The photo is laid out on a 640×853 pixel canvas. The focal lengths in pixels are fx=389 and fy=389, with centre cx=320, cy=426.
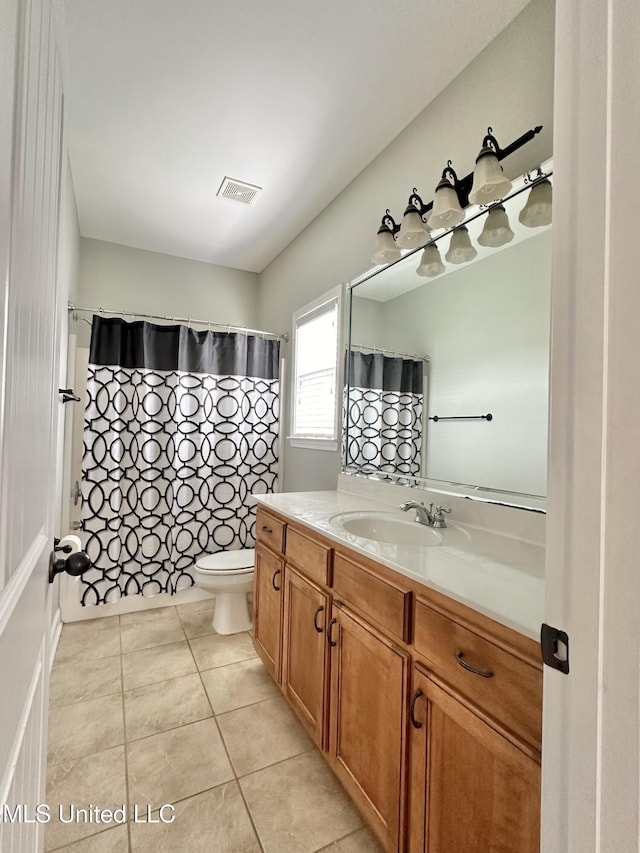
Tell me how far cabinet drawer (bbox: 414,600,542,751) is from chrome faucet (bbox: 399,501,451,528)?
494 mm

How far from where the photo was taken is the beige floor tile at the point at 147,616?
8.12 ft

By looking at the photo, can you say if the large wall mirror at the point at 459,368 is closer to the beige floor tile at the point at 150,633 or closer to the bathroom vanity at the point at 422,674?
the bathroom vanity at the point at 422,674

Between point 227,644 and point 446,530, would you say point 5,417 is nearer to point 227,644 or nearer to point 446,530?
→ point 446,530

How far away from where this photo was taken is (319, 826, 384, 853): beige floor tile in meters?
1.15

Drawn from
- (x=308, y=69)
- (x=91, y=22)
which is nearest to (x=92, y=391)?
(x=91, y=22)

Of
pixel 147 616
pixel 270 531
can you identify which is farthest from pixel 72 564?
pixel 147 616

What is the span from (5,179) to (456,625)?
3.49ft

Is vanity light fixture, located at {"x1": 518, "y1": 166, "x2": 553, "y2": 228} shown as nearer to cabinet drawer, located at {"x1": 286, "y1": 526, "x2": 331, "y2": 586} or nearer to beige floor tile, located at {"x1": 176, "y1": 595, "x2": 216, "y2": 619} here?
cabinet drawer, located at {"x1": 286, "y1": 526, "x2": 331, "y2": 586}

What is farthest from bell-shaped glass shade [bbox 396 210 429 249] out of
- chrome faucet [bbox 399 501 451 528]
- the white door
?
the white door

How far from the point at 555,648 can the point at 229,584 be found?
2038mm

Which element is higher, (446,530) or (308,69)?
(308,69)

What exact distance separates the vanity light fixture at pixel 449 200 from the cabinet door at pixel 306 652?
4.75 feet

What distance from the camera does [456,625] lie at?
Result: 0.87 m

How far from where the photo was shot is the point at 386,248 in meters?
1.72
